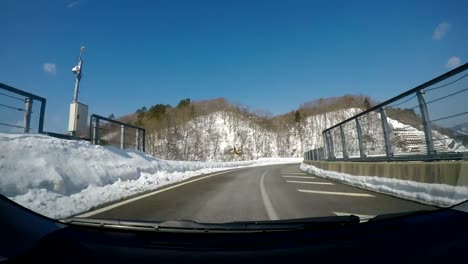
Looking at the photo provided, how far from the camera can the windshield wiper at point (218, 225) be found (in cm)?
228

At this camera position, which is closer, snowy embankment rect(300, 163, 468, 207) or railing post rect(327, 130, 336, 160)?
snowy embankment rect(300, 163, 468, 207)

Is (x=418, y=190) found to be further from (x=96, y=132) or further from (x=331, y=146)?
(x=96, y=132)

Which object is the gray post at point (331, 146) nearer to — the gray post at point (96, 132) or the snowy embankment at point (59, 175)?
the snowy embankment at point (59, 175)

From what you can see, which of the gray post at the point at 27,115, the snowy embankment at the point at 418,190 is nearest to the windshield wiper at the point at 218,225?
the snowy embankment at the point at 418,190

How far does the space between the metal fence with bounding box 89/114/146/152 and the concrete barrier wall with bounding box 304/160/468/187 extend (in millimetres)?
10427

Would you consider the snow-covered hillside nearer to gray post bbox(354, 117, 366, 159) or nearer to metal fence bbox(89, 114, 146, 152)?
gray post bbox(354, 117, 366, 159)

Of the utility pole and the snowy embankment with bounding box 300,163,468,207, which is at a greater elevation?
the utility pole

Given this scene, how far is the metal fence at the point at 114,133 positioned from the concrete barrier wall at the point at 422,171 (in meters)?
10.4

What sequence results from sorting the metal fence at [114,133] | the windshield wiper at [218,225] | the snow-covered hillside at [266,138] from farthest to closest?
the metal fence at [114,133] → the snow-covered hillside at [266,138] → the windshield wiper at [218,225]

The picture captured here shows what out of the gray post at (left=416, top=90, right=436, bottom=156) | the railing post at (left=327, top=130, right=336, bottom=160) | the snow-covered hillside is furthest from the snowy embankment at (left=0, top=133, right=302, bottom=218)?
the railing post at (left=327, top=130, right=336, bottom=160)

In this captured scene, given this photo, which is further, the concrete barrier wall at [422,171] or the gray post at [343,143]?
the gray post at [343,143]

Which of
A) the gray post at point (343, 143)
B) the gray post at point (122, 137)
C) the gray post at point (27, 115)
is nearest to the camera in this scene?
the gray post at point (27, 115)

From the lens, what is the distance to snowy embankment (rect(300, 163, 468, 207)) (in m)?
4.86

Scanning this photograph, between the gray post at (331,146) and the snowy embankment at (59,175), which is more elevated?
the gray post at (331,146)
